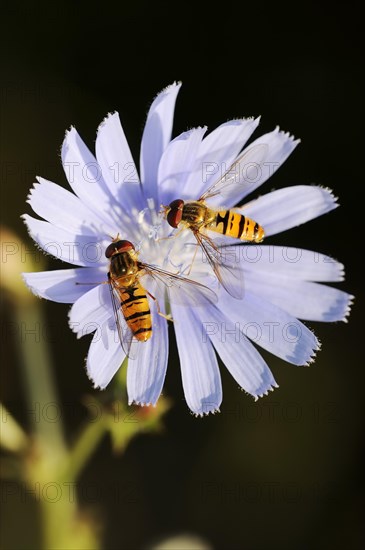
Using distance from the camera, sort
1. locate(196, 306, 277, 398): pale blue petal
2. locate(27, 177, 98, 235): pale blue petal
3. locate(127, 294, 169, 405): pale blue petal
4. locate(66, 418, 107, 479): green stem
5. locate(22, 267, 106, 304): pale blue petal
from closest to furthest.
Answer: locate(22, 267, 106, 304): pale blue petal
locate(27, 177, 98, 235): pale blue petal
locate(127, 294, 169, 405): pale blue petal
locate(196, 306, 277, 398): pale blue petal
locate(66, 418, 107, 479): green stem

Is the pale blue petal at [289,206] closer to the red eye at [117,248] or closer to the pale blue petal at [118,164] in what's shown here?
the pale blue petal at [118,164]

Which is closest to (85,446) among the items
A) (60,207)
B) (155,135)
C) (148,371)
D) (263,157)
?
(148,371)

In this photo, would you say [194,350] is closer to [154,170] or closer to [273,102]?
[154,170]

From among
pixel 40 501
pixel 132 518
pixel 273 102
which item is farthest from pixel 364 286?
pixel 40 501

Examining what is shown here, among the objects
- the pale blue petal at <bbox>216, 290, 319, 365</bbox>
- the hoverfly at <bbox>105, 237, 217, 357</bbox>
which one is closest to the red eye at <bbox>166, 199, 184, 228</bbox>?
the hoverfly at <bbox>105, 237, 217, 357</bbox>

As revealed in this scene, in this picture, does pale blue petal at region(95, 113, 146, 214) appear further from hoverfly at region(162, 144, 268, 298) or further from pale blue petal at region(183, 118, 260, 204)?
pale blue petal at region(183, 118, 260, 204)
